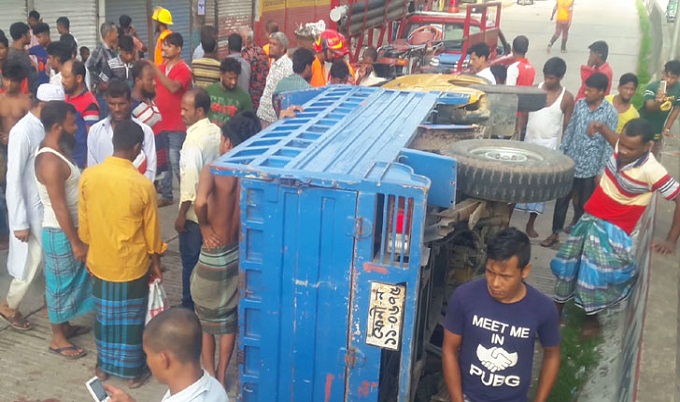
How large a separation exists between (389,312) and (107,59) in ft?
17.8

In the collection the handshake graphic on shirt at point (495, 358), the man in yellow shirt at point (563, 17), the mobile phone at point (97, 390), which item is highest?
the man in yellow shirt at point (563, 17)

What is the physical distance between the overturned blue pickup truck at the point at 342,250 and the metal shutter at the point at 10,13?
25.5ft

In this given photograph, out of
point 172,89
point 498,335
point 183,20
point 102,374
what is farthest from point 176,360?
point 183,20

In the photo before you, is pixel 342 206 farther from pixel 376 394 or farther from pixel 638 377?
pixel 638 377

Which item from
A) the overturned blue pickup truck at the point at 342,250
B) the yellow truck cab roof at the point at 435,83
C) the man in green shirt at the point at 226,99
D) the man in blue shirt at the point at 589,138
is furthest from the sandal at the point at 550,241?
the man in green shirt at the point at 226,99

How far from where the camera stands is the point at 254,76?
7.84m

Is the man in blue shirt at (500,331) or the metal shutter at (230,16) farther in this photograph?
the metal shutter at (230,16)

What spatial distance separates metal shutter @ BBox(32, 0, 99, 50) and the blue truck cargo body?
8577 mm

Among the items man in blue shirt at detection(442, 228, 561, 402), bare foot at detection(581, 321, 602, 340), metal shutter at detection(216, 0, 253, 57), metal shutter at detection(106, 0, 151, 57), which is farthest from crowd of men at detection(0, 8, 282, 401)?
metal shutter at detection(216, 0, 253, 57)

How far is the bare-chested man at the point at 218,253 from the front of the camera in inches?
153

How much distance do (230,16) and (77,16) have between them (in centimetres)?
528

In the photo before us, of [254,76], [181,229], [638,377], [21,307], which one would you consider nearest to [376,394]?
[638,377]

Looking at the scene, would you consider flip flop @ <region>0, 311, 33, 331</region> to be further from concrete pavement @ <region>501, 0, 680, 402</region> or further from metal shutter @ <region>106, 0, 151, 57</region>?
metal shutter @ <region>106, 0, 151, 57</region>

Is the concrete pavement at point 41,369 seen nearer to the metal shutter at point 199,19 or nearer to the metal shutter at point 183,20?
the metal shutter at point 183,20
